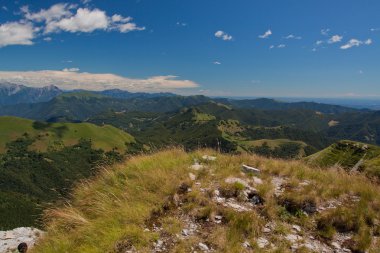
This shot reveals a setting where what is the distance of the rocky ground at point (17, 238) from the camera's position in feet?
36.3

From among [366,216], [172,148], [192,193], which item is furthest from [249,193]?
[172,148]

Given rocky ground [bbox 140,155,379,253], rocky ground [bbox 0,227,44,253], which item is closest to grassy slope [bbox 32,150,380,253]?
rocky ground [bbox 140,155,379,253]

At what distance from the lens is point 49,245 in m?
8.73

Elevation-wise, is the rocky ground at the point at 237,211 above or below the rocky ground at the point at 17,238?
above

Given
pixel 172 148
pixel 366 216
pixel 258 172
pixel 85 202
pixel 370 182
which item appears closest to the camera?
pixel 366 216

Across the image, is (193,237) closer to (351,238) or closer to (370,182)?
(351,238)

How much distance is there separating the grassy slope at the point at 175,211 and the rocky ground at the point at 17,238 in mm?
1601

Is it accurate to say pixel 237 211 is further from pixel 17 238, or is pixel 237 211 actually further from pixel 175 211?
pixel 17 238

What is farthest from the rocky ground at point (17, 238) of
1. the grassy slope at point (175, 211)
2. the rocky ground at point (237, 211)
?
the rocky ground at point (237, 211)

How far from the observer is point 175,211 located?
9.88 metres

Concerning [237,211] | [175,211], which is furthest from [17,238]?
[237,211]

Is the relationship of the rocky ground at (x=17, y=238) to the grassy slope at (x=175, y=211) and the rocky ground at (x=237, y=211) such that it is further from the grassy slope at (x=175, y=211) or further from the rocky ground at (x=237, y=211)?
the rocky ground at (x=237, y=211)

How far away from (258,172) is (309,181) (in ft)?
6.65

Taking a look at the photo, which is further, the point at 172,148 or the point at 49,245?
the point at 172,148
